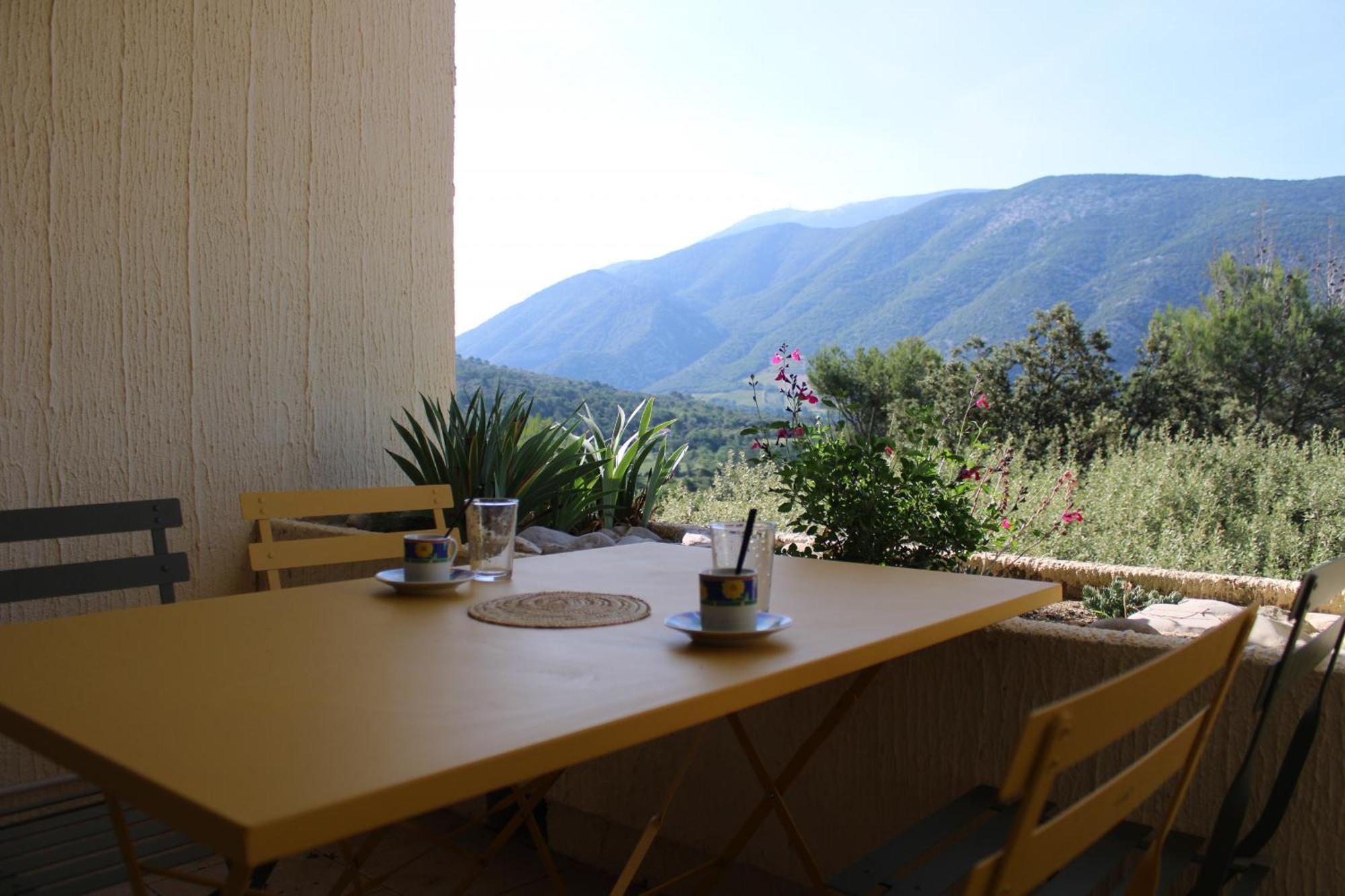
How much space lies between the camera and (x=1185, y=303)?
3531 centimetres

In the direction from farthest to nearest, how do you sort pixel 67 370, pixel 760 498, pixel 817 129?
pixel 817 129, pixel 760 498, pixel 67 370

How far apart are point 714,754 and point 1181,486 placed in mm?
4880

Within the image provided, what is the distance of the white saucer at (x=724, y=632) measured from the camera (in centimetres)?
136

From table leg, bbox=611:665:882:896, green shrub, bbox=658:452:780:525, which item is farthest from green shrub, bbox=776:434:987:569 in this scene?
green shrub, bbox=658:452:780:525

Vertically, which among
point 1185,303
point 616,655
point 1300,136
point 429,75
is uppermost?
point 1300,136

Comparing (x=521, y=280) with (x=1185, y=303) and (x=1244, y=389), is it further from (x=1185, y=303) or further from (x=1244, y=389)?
(x=1244, y=389)

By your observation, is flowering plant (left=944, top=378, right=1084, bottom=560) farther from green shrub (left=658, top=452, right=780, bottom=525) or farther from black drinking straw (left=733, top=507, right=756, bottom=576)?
black drinking straw (left=733, top=507, right=756, bottom=576)

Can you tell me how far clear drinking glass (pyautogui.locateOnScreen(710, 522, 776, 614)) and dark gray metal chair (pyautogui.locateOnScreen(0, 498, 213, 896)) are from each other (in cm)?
→ 84

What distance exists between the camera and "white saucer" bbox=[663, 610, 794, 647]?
1.36 metres

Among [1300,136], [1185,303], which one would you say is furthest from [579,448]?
[1300,136]

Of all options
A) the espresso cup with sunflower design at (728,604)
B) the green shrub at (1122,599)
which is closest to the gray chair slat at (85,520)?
the espresso cup with sunflower design at (728,604)

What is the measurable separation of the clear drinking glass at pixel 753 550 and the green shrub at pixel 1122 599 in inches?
77.3

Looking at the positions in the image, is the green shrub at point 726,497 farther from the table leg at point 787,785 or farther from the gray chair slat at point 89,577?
the table leg at point 787,785

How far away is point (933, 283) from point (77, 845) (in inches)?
1768
